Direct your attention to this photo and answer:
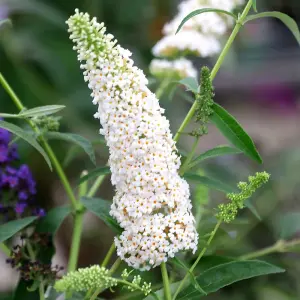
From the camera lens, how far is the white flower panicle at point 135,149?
49 cm

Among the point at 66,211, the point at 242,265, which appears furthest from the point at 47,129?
the point at 242,265

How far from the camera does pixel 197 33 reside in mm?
881

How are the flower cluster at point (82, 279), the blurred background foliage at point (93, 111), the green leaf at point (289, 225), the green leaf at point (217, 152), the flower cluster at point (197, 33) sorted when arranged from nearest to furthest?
the flower cluster at point (82, 279) → the green leaf at point (217, 152) → the green leaf at point (289, 225) → the flower cluster at point (197, 33) → the blurred background foliage at point (93, 111)

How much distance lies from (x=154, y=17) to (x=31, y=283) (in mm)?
1209

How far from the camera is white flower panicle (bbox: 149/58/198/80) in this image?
2.82 feet

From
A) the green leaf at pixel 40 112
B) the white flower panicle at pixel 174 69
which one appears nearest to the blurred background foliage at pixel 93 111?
the white flower panicle at pixel 174 69

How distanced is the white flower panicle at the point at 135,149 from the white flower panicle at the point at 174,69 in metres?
0.35

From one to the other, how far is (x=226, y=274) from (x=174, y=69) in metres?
0.38

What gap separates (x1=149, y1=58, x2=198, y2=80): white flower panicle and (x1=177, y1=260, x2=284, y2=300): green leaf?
1.16ft

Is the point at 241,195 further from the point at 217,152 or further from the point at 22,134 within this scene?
the point at 22,134

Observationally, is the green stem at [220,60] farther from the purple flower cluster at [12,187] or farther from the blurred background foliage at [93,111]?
the blurred background foliage at [93,111]

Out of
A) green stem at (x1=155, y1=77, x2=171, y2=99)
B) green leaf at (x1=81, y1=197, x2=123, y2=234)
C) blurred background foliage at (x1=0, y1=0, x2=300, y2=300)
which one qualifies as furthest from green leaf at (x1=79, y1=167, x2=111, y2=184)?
blurred background foliage at (x1=0, y1=0, x2=300, y2=300)

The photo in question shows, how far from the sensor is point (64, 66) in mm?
1567

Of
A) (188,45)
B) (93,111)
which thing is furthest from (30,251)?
(93,111)
